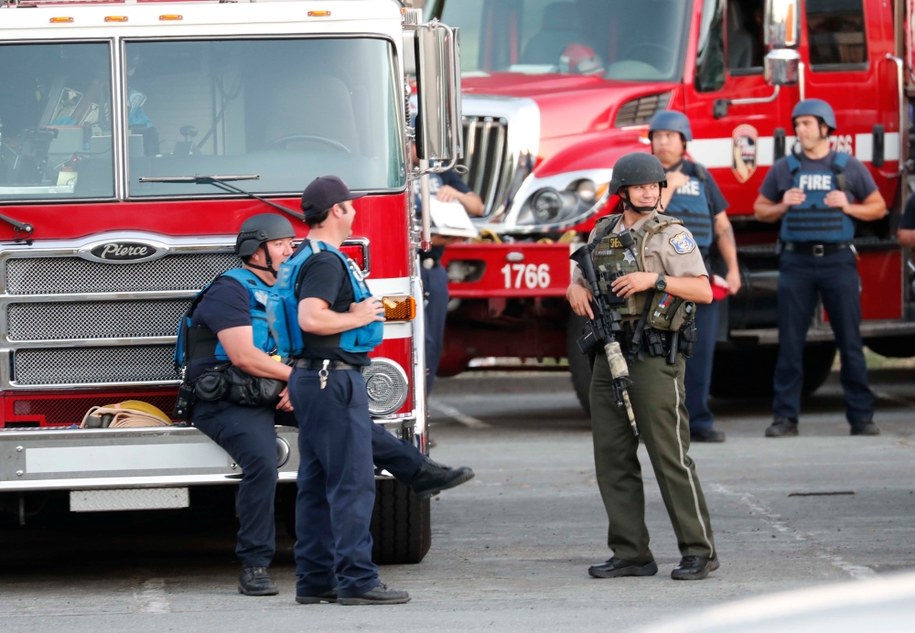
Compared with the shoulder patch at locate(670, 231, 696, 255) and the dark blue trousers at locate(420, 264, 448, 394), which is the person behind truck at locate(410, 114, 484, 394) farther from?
the shoulder patch at locate(670, 231, 696, 255)

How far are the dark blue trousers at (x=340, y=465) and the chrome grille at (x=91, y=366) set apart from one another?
89 cm

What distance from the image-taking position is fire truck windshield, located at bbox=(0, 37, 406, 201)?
7.48 metres

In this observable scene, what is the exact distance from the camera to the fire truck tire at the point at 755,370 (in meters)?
14.3

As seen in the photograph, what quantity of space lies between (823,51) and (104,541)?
20.8ft

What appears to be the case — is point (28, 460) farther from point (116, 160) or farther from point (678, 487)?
point (678, 487)

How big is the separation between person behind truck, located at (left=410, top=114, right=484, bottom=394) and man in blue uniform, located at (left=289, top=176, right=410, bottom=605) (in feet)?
14.3

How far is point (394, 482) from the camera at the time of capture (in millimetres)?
7590

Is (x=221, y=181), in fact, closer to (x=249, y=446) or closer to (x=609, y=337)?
(x=249, y=446)

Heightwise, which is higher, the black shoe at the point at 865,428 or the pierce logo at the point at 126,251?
the pierce logo at the point at 126,251

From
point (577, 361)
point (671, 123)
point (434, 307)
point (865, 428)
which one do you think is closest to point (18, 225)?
point (434, 307)

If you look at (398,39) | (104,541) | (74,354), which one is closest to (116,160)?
(74,354)

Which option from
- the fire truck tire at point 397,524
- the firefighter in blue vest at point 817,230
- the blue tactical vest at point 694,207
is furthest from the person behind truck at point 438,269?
the fire truck tire at point 397,524

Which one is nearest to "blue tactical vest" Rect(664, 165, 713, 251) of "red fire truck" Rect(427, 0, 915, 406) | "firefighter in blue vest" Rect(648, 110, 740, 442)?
"firefighter in blue vest" Rect(648, 110, 740, 442)

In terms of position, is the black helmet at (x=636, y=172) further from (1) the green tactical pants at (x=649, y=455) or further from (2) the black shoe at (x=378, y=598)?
(2) the black shoe at (x=378, y=598)
